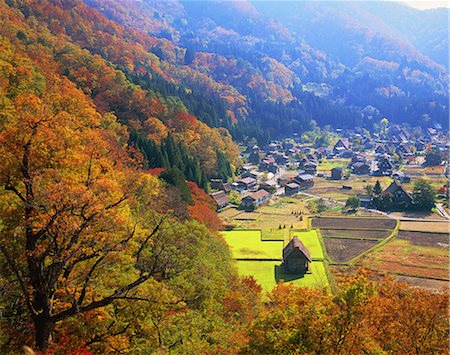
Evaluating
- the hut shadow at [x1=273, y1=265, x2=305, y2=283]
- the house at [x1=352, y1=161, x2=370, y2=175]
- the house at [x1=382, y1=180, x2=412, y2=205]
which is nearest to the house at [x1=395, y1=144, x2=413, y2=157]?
the house at [x1=352, y1=161, x2=370, y2=175]

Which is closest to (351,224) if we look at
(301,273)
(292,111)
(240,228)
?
(240,228)

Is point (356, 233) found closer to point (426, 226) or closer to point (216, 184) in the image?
point (426, 226)

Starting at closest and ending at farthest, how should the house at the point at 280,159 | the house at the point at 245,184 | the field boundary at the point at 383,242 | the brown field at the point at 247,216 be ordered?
the field boundary at the point at 383,242
the brown field at the point at 247,216
the house at the point at 245,184
the house at the point at 280,159

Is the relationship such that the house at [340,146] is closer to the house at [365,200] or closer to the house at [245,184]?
the house at [245,184]

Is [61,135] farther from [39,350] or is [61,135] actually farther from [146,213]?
[146,213]

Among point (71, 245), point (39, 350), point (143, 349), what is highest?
point (71, 245)

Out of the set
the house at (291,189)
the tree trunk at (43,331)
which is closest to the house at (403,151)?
the house at (291,189)

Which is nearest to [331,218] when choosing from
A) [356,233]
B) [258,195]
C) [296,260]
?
[356,233]
